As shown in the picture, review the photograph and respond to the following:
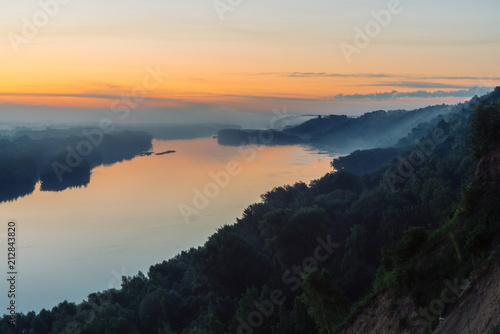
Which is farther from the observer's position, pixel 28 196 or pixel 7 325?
pixel 28 196

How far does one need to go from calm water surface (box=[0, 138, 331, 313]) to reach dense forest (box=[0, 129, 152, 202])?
304 centimetres

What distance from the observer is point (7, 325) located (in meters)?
18.8

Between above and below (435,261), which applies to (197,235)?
above

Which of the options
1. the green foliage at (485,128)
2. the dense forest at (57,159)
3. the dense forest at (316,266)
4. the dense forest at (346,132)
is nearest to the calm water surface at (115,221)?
the dense forest at (57,159)

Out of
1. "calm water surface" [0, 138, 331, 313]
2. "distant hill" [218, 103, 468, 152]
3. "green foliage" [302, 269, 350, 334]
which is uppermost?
"distant hill" [218, 103, 468, 152]

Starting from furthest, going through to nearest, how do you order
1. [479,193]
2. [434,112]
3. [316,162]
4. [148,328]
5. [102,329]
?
[434,112] < [316,162] < [148,328] < [102,329] < [479,193]

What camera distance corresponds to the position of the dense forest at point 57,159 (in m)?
60.5

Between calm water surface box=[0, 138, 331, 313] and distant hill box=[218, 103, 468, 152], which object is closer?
calm water surface box=[0, 138, 331, 313]

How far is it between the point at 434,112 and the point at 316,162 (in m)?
58.6

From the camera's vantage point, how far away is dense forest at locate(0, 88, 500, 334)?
31.7 ft

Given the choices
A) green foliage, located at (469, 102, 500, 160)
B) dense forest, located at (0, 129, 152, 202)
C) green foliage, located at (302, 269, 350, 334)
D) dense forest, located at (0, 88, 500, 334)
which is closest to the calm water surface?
dense forest, located at (0, 129, 152, 202)

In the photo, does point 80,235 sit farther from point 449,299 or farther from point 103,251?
point 449,299

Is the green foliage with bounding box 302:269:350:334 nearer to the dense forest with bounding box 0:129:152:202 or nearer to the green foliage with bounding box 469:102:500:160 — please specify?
the green foliage with bounding box 469:102:500:160

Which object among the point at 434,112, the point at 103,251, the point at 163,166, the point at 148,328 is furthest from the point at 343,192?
the point at 434,112
